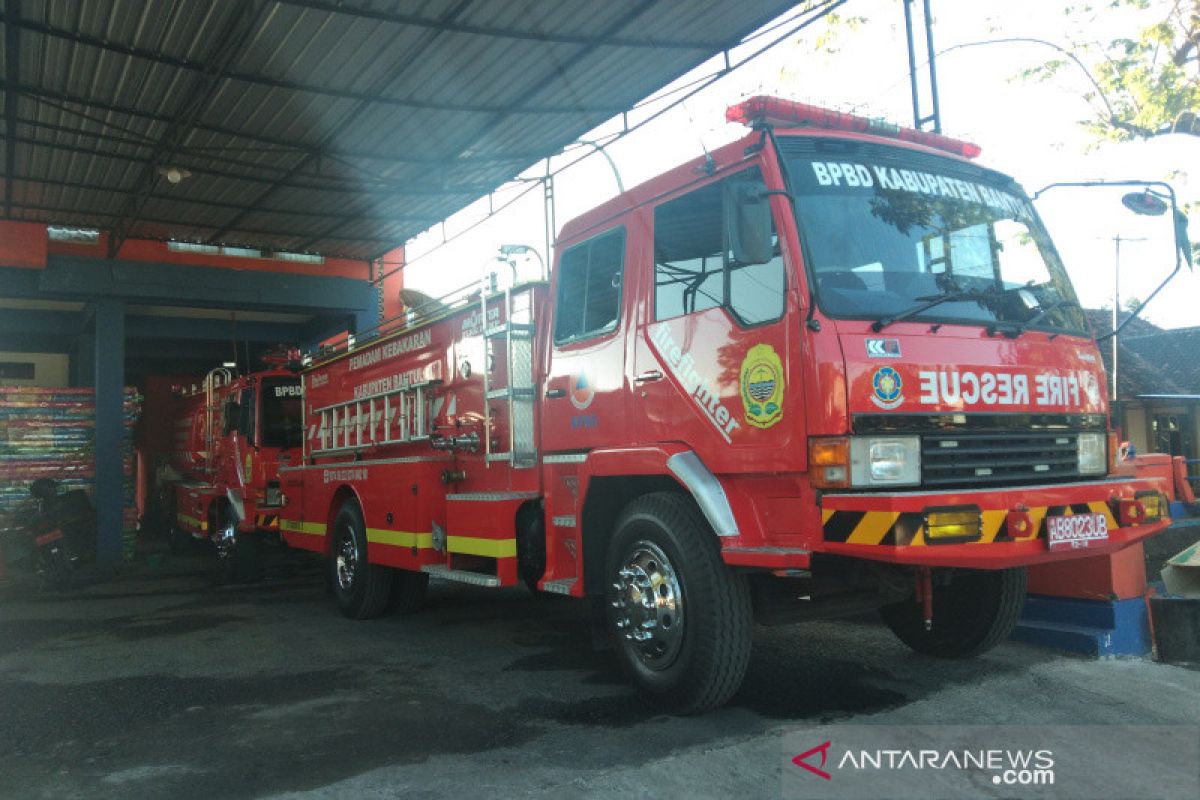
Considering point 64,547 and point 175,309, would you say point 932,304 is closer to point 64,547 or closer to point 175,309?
point 64,547

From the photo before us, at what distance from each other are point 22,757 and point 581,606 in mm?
4608

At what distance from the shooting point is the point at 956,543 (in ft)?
12.5

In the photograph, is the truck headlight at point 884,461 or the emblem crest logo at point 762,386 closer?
the truck headlight at point 884,461

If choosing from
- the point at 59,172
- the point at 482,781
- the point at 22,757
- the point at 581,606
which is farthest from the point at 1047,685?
the point at 59,172

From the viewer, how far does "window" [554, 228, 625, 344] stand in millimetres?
5359

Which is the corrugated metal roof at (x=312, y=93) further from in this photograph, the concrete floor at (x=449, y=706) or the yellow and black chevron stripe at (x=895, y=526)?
the yellow and black chevron stripe at (x=895, y=526)

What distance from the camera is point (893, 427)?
12.9 feet

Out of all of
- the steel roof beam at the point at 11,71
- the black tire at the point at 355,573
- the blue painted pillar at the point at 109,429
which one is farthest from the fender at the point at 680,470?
the blue painted pillar at the point at 109,429

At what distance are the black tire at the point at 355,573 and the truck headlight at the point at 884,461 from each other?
5.03 meters

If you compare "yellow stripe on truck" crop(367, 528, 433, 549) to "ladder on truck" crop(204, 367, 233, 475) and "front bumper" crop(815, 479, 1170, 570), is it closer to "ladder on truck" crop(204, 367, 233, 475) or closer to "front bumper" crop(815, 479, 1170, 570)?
"front bumper" crop(815, 479, 1170, 570)

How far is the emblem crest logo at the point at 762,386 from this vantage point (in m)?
4.17

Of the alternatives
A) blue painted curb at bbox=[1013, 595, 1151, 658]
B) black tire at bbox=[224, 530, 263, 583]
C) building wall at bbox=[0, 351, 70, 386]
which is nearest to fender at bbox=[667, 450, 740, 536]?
blue painted curb at bbox=[1013, 595, 1151, 658]

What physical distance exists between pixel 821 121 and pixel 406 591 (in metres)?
5.36

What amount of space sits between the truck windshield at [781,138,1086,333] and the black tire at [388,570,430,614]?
503 centimetres
